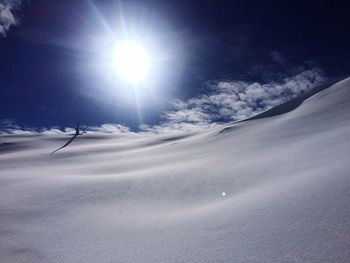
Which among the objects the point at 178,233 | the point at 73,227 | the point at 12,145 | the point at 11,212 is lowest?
the point at 178,233

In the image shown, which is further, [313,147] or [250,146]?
[250,146]

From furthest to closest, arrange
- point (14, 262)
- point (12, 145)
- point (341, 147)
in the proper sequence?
point (12, 145) → point (341, 147) → point (14, 262)

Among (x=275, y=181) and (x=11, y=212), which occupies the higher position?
(x=11, y=212)

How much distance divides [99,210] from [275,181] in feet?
7.73

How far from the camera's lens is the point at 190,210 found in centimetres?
356

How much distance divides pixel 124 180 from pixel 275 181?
9.09 ft

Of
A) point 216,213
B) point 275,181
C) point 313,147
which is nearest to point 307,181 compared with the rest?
point 275,181

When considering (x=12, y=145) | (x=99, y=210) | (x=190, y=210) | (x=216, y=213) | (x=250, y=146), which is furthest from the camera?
(x=12, y=145)

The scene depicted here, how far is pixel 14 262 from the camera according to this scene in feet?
8.03

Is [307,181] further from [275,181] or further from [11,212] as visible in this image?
[11,212]

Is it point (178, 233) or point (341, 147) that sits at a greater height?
point (341, 147)

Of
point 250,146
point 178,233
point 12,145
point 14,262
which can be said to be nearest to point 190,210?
point 178,233

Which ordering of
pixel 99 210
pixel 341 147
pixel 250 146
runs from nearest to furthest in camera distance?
pixel 99 210, pixel 341 147, pixel 250 146

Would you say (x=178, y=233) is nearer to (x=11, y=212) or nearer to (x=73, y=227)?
(x=73, y=227)
